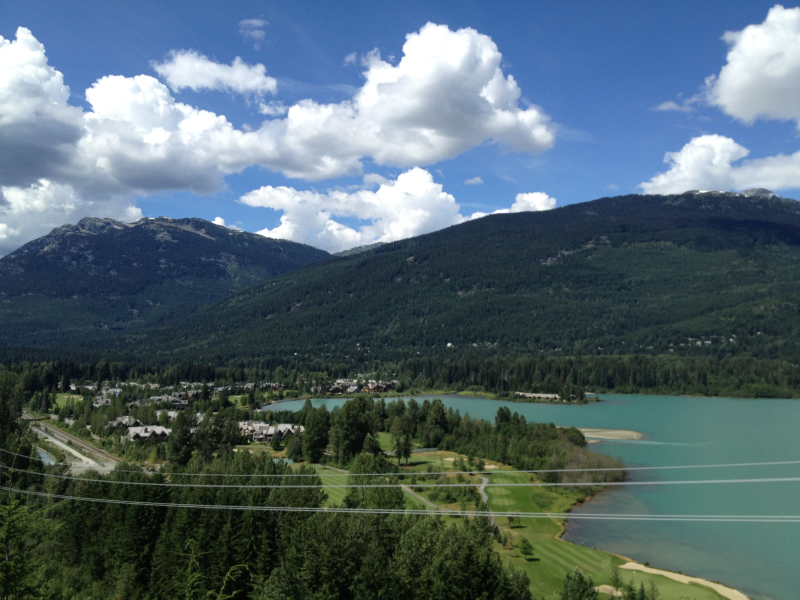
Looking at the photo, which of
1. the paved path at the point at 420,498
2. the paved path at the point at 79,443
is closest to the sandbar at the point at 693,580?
the paved path at the point at 420,498

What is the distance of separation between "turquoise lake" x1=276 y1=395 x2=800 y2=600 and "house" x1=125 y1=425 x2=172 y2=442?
40.8m

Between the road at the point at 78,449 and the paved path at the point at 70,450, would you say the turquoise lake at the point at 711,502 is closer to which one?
the road at the point at 78,449

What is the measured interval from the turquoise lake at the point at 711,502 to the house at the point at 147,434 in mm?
40770

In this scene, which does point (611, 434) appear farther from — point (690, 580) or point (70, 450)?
point (70, 450)

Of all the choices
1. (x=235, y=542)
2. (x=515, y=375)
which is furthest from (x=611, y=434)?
(x=515, y=375)

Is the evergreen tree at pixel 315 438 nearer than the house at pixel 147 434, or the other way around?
the evergreen tree at pixel 315 438

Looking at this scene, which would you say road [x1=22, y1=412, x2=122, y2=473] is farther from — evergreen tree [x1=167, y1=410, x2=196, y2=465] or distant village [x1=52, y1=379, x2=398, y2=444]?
evergreen tree [x1=167, y1=410, x2=196, y2=465]

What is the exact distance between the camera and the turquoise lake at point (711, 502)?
30.6 metres

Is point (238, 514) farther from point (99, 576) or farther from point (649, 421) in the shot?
point (649, 421)

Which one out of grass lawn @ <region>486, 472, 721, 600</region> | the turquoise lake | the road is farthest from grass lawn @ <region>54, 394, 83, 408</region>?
grass lawn @ <region>486, 472, 721, 600</region>

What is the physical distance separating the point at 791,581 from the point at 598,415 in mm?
59549

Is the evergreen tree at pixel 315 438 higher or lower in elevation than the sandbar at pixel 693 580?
higher

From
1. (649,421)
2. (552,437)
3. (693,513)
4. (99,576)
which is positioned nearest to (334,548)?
(99,576)

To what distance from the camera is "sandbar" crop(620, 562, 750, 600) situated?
26625 mm
